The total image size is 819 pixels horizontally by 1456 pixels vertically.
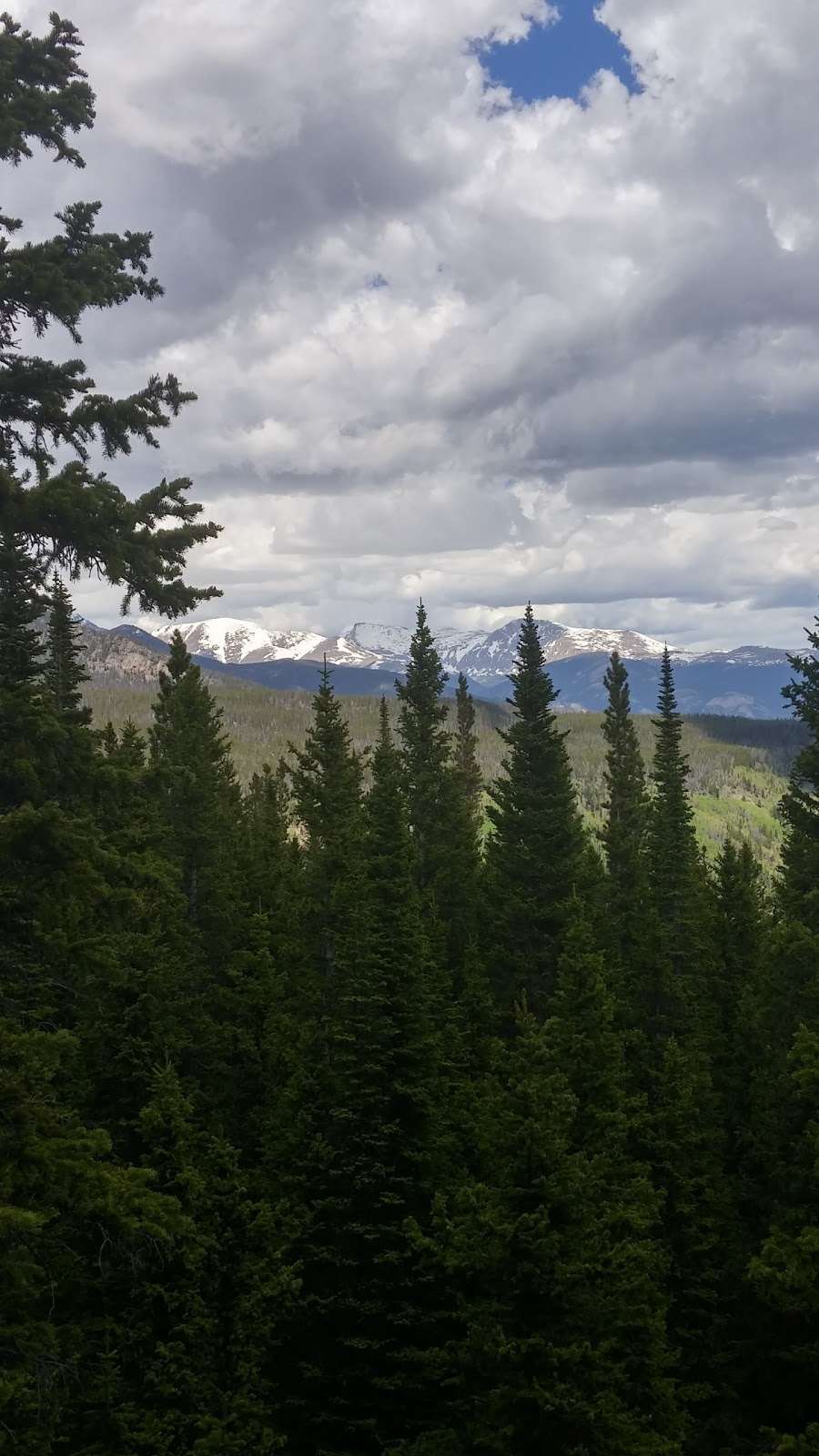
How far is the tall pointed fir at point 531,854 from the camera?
3606 centimetres

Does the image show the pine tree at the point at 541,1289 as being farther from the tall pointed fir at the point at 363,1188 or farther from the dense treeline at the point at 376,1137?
Result: the tall pointed fir at the point at 363,1188

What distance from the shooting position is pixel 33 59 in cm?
1456

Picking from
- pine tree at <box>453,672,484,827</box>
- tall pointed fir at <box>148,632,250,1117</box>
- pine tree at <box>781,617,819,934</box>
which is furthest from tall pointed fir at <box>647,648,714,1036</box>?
tall pointed fir at <box>148,632,250,1117</box>

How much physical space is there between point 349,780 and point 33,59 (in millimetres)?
36014

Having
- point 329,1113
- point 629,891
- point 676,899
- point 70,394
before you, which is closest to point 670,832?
point 676,899

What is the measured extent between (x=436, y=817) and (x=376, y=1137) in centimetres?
2398

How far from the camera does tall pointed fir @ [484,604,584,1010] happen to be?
118 feet

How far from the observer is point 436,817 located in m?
47.1

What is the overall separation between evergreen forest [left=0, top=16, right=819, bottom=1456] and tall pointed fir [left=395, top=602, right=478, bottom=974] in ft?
10.4

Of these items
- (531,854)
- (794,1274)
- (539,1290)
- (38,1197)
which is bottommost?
(794,1274)

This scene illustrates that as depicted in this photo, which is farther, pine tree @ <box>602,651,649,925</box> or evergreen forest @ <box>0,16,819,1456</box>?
pine tree @ <box>602,651,649,925</box>

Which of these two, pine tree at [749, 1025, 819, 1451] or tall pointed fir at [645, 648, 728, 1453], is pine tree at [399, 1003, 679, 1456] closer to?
pine tree at [749, 1025, 819, 1451]

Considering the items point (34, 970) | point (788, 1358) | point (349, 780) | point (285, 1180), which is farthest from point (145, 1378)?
point (349, 780)

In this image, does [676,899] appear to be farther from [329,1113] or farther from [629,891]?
[329,1113]
